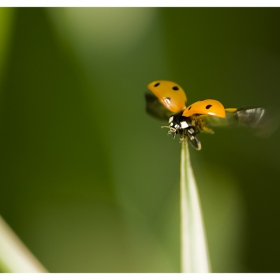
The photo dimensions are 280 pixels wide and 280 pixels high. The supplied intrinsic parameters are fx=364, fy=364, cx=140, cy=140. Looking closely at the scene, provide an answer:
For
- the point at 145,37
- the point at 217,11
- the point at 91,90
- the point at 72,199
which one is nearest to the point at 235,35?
the point at 217,11

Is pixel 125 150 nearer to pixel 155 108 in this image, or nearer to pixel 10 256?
pixel 155 108

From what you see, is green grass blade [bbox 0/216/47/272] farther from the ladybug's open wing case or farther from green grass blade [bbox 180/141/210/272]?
the ladybug's open wing case

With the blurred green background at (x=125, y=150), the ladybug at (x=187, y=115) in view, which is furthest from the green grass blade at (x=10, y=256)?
the ladybug at (x=187, y=115)

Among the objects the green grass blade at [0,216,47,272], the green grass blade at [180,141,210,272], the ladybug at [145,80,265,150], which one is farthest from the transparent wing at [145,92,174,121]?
the green grass blade at [0,216,47,272]

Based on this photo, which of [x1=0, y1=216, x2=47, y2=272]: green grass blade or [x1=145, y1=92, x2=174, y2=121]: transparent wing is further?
[x1=145, y1=92, x2=174, y2=121]: transparent wing

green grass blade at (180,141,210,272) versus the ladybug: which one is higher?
the ladybug

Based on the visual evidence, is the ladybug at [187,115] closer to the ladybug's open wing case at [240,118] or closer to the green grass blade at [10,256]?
the ladybug's open wing case at [240,118]
